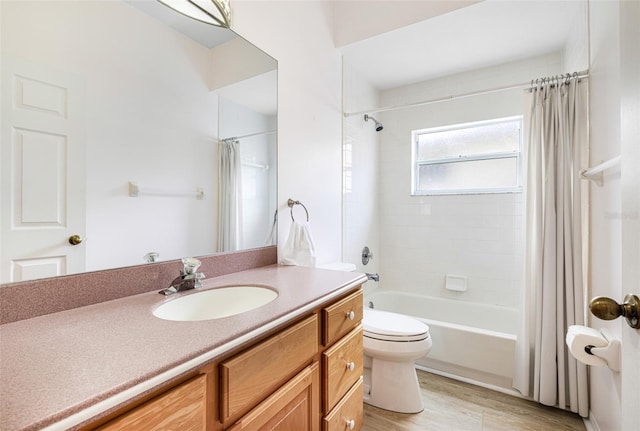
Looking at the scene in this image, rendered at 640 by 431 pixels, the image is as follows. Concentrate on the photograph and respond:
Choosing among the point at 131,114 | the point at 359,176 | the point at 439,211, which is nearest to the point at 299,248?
the point at 131,114

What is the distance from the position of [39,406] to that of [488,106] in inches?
122

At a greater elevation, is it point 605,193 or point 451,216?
point 605,193

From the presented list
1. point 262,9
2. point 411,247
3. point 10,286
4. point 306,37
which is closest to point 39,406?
point 10,286

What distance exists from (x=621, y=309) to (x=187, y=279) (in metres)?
1.19

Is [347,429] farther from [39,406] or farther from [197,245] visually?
[39,406]

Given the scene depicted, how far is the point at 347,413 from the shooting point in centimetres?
127

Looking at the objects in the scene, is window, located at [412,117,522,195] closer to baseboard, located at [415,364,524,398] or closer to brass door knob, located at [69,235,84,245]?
baseboard, located at [415,364,524,398]

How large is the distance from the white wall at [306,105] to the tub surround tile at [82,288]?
691 mm

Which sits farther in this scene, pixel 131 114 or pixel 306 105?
pixel 306 105

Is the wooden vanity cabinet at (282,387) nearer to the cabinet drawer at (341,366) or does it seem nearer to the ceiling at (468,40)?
the cabinet drawer at (341,366)

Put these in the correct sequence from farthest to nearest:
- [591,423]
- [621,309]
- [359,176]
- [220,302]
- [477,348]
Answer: [359,176] < [477,348] < [591,423] < [220,302] < [621,309]

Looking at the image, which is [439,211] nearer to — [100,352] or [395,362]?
[395,362]

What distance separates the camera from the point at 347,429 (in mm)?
1263

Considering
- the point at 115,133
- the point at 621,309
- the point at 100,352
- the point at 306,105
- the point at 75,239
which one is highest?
the point at 306,105
